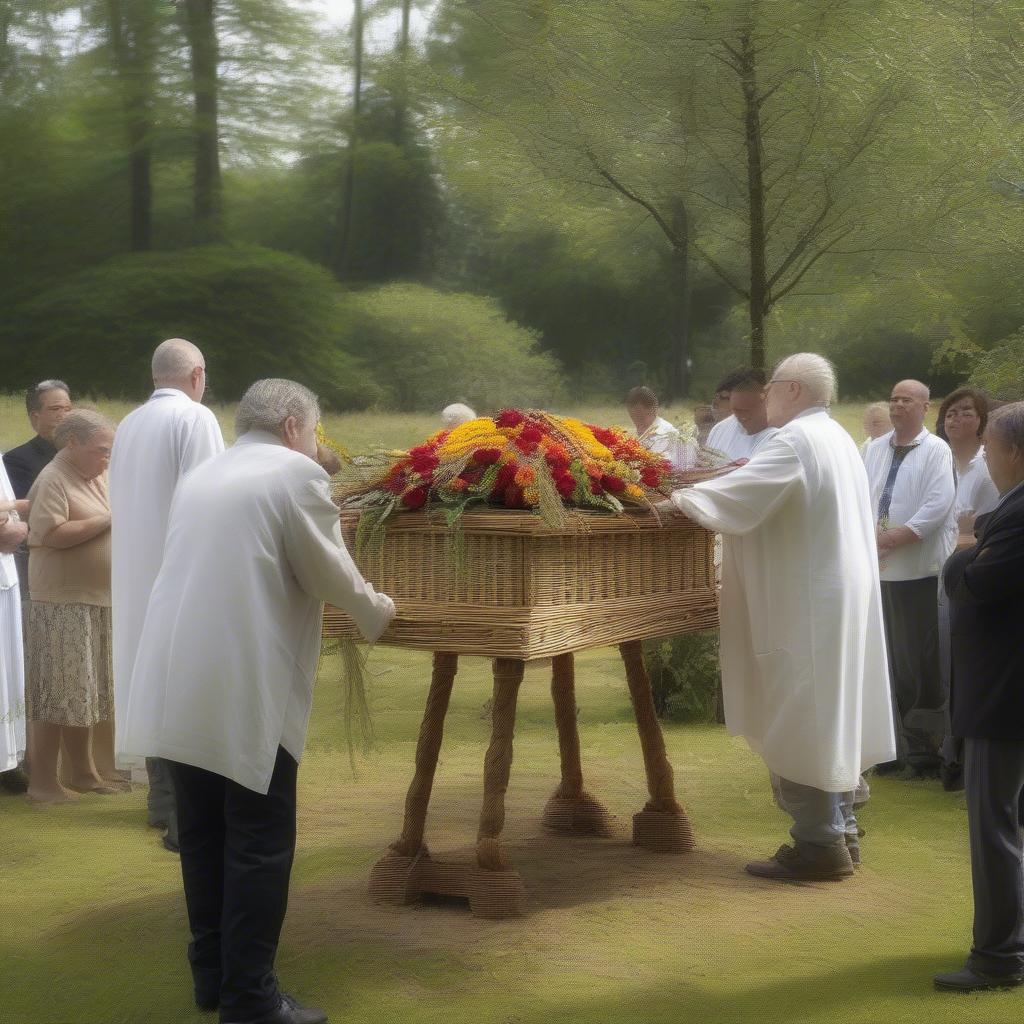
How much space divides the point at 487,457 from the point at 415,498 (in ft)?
0.95

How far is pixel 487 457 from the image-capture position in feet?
16.5

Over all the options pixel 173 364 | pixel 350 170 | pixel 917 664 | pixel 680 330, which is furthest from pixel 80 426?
pixel 350 170

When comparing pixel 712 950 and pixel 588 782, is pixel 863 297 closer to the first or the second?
pixel 588 782

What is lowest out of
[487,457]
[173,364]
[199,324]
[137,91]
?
[487,457]

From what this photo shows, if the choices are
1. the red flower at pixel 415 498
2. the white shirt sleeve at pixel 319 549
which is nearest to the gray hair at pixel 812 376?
the red flower at pixel 415 498

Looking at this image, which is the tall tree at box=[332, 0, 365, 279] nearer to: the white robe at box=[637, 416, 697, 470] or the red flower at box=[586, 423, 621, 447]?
the white robe at box=[637, 416, 697, 470]

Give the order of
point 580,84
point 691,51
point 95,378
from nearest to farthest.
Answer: point 691,51
point 580,84
point 95,378

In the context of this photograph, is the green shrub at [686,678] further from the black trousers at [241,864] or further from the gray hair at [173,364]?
the black trousers at [241,864]

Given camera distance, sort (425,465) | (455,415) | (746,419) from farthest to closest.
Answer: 1. (455,415)
2. (746,419)
3. (425,465)

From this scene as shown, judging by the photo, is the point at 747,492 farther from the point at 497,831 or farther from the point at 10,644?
the point at 10,644

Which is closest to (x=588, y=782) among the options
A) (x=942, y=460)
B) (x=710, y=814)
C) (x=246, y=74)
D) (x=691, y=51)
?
(x=710, y=814)

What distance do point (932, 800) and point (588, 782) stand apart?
1.74 meters

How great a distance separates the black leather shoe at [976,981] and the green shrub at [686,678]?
4.83 metres

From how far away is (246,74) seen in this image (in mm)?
Answer: 17047
